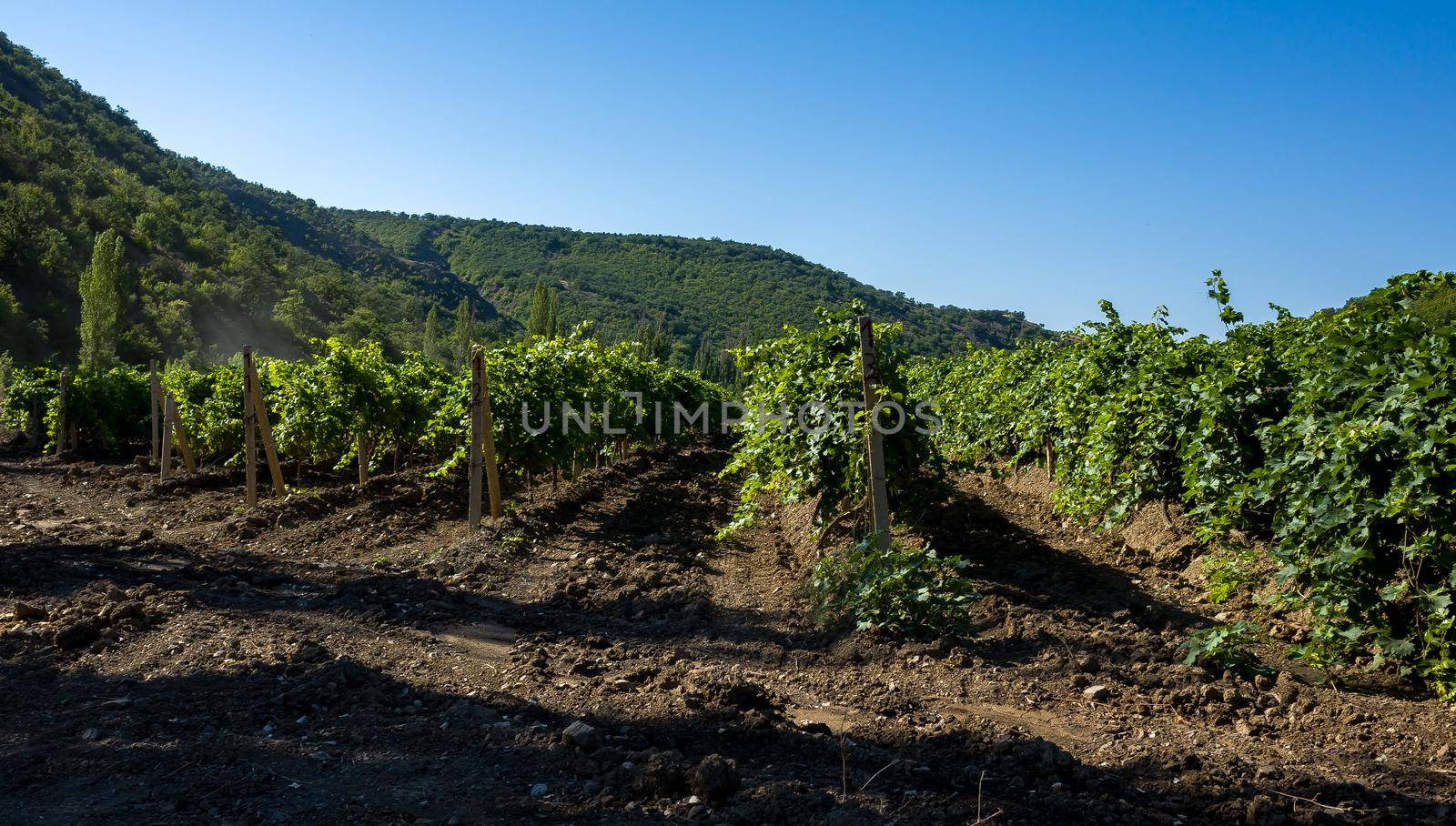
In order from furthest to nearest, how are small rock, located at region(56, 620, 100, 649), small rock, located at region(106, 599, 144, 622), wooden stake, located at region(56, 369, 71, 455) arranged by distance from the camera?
wooden stake, located at region(56, 369, 71, 455)
small rock, located at region(106, 599, 144, 622)
small rock, located at region(56, 620, 100, 649)

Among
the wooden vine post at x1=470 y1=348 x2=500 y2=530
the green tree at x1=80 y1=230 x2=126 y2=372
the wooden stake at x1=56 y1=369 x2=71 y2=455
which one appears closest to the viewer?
the wooden vine post at x1=470 y1=348 x2=500 y2=530

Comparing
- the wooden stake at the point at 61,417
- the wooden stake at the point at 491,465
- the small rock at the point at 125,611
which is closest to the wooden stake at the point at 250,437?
the wooden stake at the point at 491,465

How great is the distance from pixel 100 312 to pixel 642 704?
42.8m

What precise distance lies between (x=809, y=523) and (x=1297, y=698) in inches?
231

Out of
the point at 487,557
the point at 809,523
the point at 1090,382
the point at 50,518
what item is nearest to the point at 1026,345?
the point at 1090,382

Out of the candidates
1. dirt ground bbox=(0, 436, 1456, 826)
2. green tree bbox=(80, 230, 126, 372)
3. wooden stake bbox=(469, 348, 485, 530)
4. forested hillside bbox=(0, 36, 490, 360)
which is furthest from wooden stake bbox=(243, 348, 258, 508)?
forested hillside bbox=(0, 36, 490, 360)

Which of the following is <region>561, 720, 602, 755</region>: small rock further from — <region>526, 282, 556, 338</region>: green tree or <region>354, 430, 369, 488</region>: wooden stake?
<region>526, 282, 556, 338</region>: green tree

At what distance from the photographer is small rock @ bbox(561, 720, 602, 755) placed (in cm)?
366

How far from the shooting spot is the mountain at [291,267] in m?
46.6

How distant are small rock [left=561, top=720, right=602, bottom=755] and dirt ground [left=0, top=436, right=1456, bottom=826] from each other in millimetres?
18

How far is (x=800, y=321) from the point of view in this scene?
80188 mm

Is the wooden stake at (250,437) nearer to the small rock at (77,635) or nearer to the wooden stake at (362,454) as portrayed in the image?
the wooden stake at (362,454)

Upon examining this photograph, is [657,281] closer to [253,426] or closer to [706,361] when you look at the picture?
[706,361]

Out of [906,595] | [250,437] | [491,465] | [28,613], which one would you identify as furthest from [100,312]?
[906,595]
